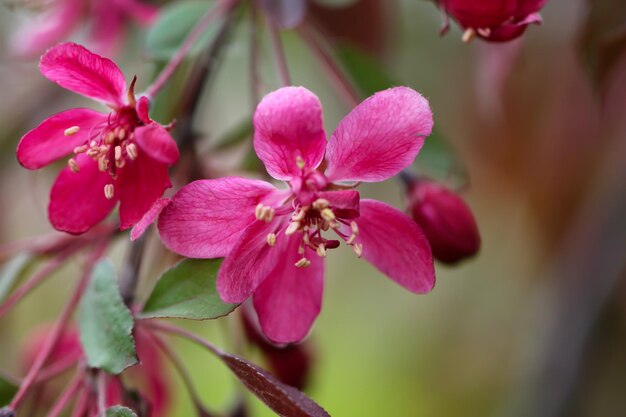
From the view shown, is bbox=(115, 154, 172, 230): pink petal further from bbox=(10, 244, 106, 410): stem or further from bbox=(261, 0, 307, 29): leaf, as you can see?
bbox=(261, 0, 307, 29): leaf

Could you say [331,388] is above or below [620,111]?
below

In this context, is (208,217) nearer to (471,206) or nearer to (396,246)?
(396,246)

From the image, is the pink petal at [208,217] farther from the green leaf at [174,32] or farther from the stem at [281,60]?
the green leaf at [174,32]

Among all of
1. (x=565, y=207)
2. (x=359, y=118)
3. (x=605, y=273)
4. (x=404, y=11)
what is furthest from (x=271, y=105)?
(x=404, y=11)

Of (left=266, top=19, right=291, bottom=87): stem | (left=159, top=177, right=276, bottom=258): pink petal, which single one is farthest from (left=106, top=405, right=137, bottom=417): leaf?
(left=266, top=19, right=291, bottom=87): stem

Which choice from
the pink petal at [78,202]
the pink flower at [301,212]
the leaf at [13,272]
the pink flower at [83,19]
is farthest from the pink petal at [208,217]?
the pink flower at [83,19]

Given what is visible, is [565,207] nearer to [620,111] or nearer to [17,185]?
[620,111]
